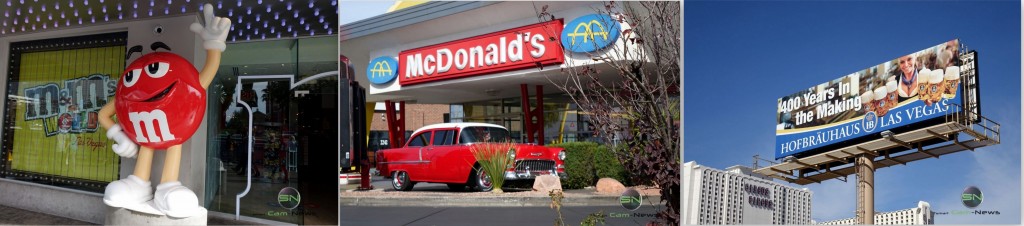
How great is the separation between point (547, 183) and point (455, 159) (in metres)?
0.72

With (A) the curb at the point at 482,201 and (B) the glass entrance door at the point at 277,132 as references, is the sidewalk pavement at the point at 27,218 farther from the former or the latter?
(A) the curb at the point at 482,201

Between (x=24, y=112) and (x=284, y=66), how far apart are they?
2927 mm

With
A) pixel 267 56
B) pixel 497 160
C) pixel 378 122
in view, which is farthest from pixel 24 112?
pixel 497 160

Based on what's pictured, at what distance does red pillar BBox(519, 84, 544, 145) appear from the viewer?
6.33 m

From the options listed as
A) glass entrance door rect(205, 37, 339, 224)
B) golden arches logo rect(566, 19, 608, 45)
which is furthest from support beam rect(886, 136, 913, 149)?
glass entrance door rect(205, 37, 339, 224)

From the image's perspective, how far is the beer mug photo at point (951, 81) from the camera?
243 inches

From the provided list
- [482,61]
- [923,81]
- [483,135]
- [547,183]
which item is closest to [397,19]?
[482,61]

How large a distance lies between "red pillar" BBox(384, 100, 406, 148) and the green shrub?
116 cm

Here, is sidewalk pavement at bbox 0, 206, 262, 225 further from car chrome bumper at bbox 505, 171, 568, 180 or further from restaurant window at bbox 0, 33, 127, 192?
car chrome bumper at bbox 505, 171, 568, 180

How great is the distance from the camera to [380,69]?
251 inches

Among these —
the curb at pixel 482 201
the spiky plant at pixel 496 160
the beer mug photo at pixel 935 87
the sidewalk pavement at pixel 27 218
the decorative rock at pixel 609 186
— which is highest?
the beer mug photo at pixel 935 87

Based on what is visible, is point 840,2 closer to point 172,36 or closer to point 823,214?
point 823,214

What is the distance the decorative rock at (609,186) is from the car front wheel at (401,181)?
1438mm

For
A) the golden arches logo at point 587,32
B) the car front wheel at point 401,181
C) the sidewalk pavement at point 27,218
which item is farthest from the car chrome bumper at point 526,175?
the sidewalk pavement at point 27,218
